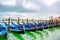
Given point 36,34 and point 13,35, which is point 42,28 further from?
point 13,35

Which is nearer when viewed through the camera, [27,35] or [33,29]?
[27,35]

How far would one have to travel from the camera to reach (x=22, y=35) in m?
5.39

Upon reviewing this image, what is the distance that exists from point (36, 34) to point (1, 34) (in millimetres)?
2482

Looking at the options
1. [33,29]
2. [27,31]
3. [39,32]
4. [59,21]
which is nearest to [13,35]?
[27,31]

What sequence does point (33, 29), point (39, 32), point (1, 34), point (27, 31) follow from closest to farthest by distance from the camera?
point (1, 34)
point (27, 31)
point (33, 29)
point (39, 32)

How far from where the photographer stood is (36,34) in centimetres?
647

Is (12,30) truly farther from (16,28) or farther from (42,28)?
(42,28)

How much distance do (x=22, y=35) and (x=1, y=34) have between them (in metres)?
1.30

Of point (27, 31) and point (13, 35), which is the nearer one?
point (13, 35)

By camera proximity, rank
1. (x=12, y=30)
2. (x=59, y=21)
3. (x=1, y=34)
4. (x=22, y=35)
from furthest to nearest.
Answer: (x=59, y=21), (x=22, y=35), (x=12, y=30), (x=1, y=34)

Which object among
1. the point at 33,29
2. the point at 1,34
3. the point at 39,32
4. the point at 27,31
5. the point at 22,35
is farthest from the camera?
the point at 39,32

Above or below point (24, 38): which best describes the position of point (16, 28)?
above

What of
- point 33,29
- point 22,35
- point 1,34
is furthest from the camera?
point 33,29

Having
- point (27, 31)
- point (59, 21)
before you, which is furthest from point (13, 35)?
point (59, 21)
